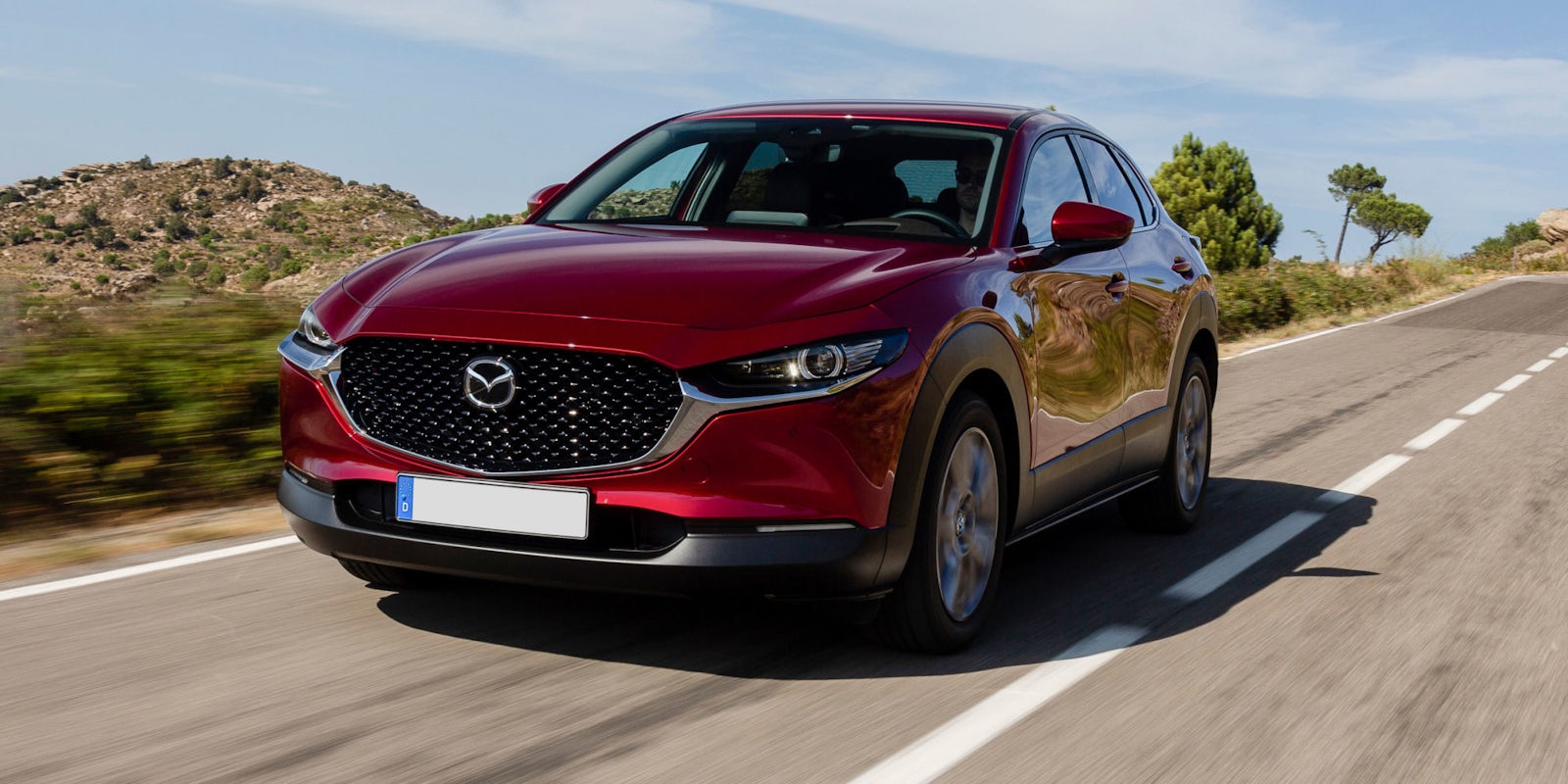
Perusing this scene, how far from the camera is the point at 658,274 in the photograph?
14.3ft

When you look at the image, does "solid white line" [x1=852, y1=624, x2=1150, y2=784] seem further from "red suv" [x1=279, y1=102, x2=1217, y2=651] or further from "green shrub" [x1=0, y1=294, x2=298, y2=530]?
"green shrub" [x1=0, y1=294, x2=298, y2=530]

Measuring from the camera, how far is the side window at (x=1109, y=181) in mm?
6348

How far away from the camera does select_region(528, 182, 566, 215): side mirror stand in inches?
229

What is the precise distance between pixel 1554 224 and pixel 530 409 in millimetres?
96793

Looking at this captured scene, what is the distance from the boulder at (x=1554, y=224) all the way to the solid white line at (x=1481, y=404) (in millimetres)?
81880

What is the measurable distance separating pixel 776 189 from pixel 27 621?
2.75 m

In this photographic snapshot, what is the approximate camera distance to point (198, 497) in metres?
6.96

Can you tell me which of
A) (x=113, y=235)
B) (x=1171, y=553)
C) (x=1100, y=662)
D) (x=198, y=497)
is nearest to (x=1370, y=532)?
(x=1171, y=553)

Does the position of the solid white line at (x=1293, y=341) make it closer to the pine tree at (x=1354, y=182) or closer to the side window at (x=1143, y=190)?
the side window at (x=1143, y=190)

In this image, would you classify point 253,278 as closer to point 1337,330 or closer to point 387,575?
point 387,575

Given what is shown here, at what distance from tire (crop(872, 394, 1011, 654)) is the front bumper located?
25 cm

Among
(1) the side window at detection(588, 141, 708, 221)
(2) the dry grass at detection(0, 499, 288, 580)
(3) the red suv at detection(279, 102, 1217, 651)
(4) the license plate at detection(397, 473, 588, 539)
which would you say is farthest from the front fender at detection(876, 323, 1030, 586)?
(2) the dry grass at detection(0, 499, 288, 580)

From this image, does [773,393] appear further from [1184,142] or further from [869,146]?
[1184,142]

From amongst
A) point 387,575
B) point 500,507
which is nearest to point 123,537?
point 387,575
